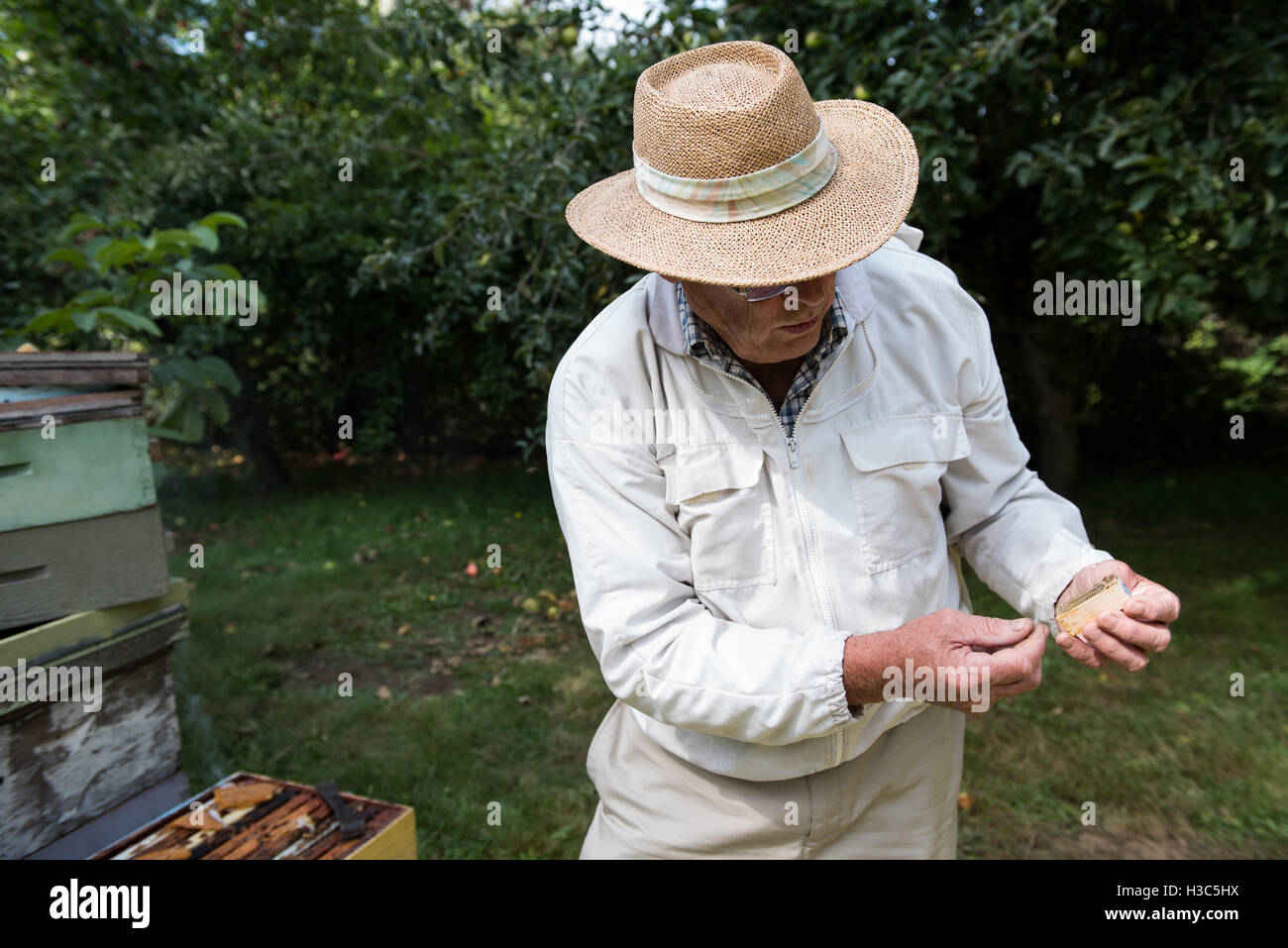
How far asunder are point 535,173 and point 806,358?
7.96 feet

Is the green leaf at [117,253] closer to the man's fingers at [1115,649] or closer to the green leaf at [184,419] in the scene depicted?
the green leaf at [184,419]

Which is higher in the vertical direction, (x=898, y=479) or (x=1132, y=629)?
(x=898, y=479)

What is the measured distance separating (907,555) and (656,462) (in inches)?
20.3

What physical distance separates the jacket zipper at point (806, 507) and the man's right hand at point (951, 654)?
0.48 feet

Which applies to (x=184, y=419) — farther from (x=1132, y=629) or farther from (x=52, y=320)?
(x=1132, y=629)

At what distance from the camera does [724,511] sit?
1621 millimetres

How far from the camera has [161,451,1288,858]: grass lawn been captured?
126 inches

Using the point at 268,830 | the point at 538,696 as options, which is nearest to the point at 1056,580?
the point at 268,830

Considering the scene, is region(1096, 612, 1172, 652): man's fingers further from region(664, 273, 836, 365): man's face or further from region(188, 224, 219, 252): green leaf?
region(188, 224, 219, 252): green leaf

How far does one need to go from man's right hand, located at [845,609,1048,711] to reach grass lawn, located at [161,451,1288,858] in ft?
6.40

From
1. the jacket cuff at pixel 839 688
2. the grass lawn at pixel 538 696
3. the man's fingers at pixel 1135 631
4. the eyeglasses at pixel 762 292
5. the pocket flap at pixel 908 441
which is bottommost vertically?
the grass lawn at pixel 538 696

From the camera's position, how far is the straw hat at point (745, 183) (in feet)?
4.97

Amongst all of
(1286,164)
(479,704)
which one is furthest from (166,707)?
(1286,164)

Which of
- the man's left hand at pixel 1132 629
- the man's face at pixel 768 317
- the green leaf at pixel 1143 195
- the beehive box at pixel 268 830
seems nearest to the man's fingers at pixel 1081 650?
the man's left hand at pixel 1132 629
